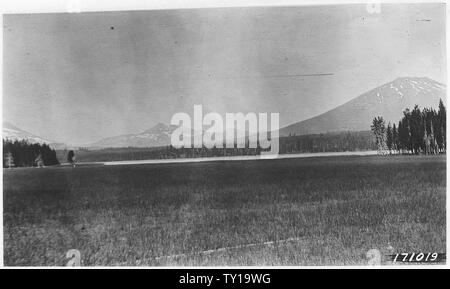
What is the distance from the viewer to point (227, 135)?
4.30 m

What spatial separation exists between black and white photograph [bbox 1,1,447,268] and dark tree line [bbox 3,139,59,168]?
0.02m

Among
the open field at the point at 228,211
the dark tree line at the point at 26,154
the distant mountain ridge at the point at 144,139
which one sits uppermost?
the distant mountain ridge at the point at 144,139

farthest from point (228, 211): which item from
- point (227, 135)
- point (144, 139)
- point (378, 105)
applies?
point (378, 105)

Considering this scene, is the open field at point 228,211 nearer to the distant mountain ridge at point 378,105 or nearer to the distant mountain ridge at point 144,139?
the distant mountain ridge at point 144,139

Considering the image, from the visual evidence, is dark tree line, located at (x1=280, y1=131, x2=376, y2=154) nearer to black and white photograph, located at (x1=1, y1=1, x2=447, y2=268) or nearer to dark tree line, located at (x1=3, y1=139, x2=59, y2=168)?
black and white photograph, located at (x1=1, y1=1, x2=447, y2=268)

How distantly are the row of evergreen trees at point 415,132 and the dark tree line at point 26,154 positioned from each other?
3.91 metres

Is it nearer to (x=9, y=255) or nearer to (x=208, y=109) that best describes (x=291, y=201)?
(x=208, y=109)

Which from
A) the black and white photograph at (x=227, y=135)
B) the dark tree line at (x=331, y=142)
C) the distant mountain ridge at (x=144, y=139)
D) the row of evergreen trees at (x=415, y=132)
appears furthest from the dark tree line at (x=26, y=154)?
the row of evergreen trees at (x=415, y=132)

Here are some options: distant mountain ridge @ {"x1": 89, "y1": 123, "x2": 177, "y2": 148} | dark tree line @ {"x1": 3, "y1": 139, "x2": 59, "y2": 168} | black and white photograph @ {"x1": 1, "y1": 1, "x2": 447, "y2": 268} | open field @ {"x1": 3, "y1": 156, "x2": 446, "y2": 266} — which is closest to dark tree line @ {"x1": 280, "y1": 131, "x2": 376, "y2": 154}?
black and white photograph @ {"x1": 1, "y1": 1, "x2": 447, "y2": 268}

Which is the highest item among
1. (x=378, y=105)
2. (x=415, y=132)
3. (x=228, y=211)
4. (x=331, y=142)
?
(x=378, y=105)

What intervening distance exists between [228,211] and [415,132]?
2.35m

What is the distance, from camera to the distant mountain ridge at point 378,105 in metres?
4.21

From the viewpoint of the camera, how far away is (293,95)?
4.33 meters

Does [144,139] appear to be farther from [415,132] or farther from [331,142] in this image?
[415,132]
